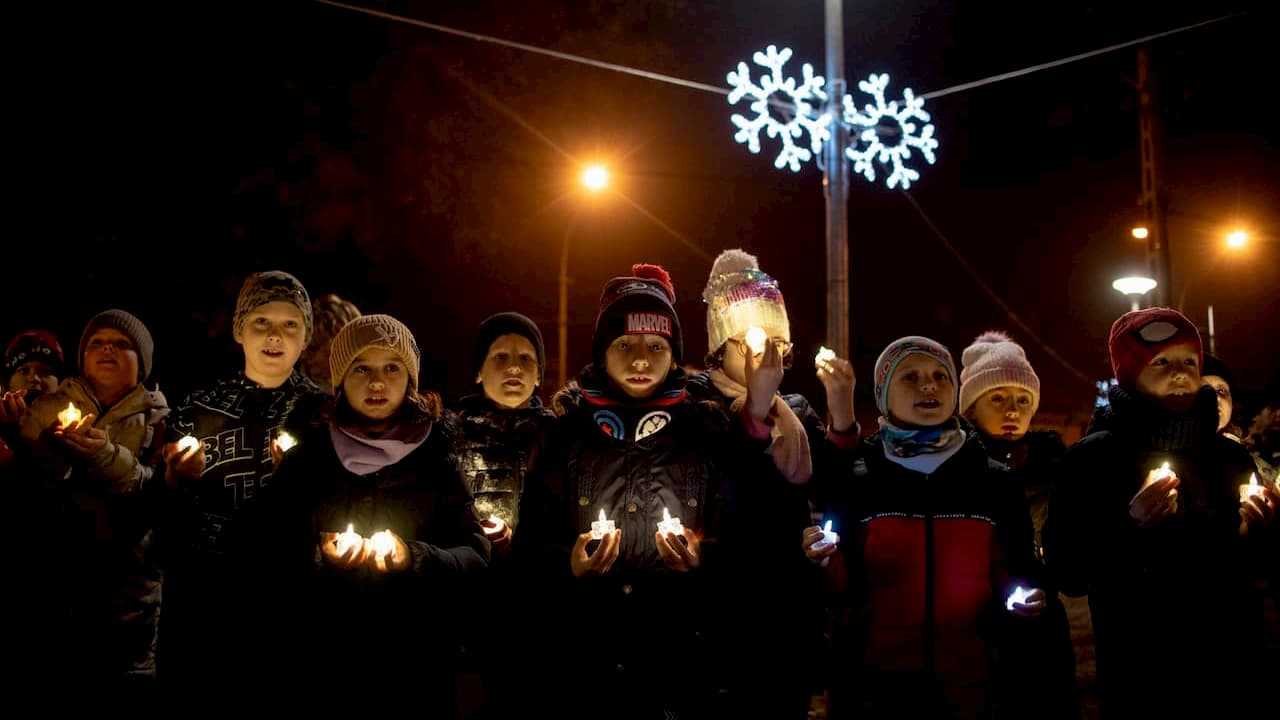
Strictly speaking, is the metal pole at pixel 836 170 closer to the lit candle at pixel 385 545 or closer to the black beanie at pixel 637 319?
the black beanie at pixel 637 319

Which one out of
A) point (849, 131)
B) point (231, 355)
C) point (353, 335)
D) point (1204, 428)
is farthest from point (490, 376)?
point (231, 355)

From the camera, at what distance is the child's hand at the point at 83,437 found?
4.25 meters

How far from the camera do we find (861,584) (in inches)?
159

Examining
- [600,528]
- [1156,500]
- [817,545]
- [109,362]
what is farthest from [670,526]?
[109,362]

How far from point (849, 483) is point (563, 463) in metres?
1.38

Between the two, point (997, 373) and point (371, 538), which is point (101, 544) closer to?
point (371, 538)

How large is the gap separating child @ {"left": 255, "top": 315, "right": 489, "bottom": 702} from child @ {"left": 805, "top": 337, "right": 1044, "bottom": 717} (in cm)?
157

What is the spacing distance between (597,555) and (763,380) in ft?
3.48

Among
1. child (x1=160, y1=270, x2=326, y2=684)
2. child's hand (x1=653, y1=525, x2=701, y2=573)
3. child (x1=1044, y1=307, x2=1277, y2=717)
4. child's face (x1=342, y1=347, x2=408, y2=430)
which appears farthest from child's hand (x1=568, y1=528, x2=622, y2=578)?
child (x1=1044, y1=307, x2=1277, y2=717)

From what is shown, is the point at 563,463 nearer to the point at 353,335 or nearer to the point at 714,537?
the point at 714,537

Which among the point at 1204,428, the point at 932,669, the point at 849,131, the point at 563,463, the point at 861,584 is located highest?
the point at 849,131

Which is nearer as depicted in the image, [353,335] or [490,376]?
[353,335]

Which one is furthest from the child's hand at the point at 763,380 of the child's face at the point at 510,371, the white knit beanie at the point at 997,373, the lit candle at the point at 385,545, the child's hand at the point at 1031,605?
the white knit beanie at the point at 997,373

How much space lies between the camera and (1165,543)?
4199 mm
